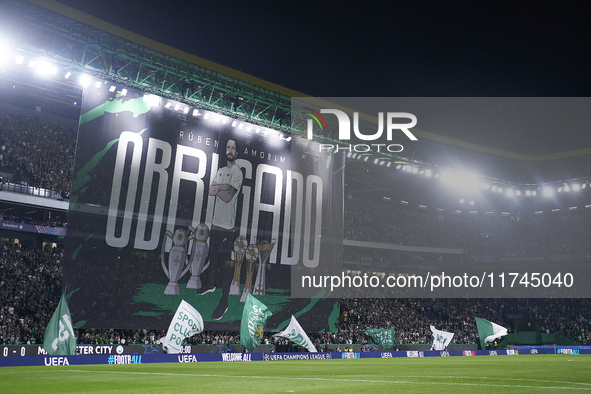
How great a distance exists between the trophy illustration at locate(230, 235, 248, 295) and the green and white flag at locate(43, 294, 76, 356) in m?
10.3

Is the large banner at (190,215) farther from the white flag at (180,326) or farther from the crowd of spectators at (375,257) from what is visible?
the white flag at (180,326)

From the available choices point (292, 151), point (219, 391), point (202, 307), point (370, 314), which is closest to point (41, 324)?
point (202, 307)

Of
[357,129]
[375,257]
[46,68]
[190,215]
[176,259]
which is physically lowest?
[176,259]

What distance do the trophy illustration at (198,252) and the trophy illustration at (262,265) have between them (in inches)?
130

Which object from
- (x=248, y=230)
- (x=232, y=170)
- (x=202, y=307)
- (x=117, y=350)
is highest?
(x=232, y=170)

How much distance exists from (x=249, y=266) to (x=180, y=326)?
7.92 m

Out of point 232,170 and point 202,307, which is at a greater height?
point 232,170

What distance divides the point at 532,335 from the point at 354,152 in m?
25.4

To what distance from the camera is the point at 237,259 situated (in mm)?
29328

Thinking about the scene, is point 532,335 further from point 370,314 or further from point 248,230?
point 248,230

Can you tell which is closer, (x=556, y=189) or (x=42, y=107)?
(x=42, y=107)

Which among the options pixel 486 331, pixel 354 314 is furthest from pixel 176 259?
pixel 354 314

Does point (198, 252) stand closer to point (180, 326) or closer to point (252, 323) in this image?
point (252, 323)

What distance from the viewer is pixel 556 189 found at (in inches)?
1959
